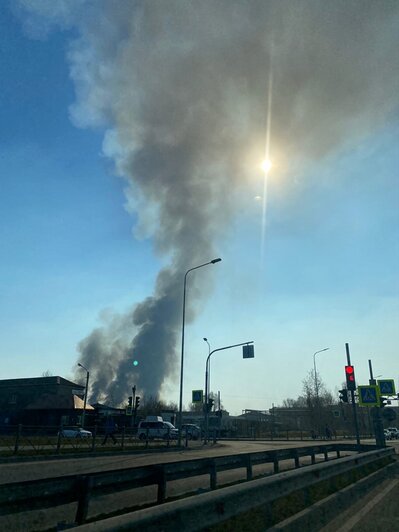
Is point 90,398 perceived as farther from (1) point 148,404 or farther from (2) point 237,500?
(2) point 237,500

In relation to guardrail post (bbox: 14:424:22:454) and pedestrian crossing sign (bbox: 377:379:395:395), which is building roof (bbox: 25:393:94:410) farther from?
pedestrian crossing sign (bbox: 377:379:395:395)

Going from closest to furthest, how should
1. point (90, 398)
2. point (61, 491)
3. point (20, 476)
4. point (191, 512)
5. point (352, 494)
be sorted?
point (191, 512) < point (61, 491) < point (352, 494) < point (20, 476) < point (90, 398)

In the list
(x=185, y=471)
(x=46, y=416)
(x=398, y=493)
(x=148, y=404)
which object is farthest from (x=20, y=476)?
(x=148, y=404)

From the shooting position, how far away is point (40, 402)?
5881 cm

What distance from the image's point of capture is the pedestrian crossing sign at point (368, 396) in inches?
797

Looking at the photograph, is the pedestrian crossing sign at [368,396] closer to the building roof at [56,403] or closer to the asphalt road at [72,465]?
the asphalt road at [72,465]

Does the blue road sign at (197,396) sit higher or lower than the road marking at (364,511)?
higher

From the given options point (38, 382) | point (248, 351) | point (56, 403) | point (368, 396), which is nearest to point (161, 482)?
point (368, 396)

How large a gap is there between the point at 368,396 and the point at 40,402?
167 ft

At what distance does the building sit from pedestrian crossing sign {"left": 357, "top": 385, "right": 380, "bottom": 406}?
4045 centimetres

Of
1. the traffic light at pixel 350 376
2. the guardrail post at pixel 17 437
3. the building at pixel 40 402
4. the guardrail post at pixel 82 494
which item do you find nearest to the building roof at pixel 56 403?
the building at pixel 40 402

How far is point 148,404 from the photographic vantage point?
72.6 metres

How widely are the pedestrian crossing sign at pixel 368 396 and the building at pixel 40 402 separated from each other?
40449 millimetres

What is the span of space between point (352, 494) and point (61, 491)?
6.07 m
